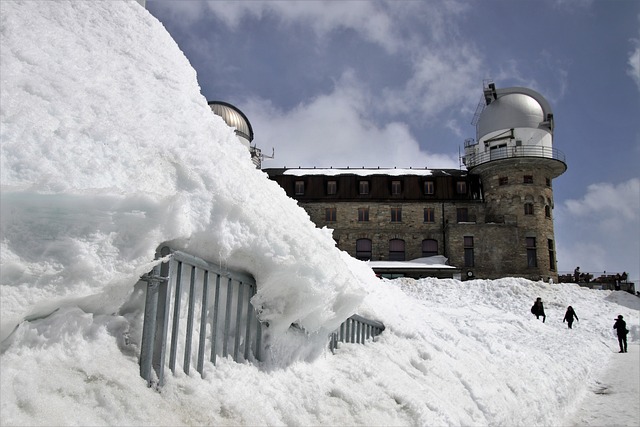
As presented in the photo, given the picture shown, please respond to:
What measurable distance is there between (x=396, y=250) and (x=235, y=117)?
17625mm

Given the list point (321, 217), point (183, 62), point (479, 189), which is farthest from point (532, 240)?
point (183, 62)

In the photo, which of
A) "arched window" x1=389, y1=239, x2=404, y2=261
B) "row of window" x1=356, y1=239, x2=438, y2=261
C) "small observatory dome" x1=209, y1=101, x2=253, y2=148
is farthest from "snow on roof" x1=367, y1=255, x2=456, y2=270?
"small observatory dome" x1=209, y1=101, x2=253, y2=148

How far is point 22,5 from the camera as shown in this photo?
3209 millimetres

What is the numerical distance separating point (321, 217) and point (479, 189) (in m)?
13.3

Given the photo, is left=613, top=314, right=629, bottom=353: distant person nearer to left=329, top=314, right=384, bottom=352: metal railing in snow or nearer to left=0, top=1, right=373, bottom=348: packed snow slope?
left=329, top=314, right=384, bottom=352: metal railing in snow

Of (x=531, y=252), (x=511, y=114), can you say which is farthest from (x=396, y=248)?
(x=511, y=114)

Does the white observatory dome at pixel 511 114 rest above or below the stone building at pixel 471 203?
above

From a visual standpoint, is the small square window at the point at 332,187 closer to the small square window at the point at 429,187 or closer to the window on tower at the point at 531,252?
the small square window at the point at 429,187

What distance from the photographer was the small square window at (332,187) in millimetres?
43688

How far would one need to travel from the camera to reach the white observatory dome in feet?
143

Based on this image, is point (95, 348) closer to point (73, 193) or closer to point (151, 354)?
point (151, 354)

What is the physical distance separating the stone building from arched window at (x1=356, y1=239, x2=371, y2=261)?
0.08m

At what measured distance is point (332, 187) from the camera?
43875 mm

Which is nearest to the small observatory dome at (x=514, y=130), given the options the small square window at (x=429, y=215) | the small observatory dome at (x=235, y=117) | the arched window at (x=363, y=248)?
the small square window at (x=429, y=215)
